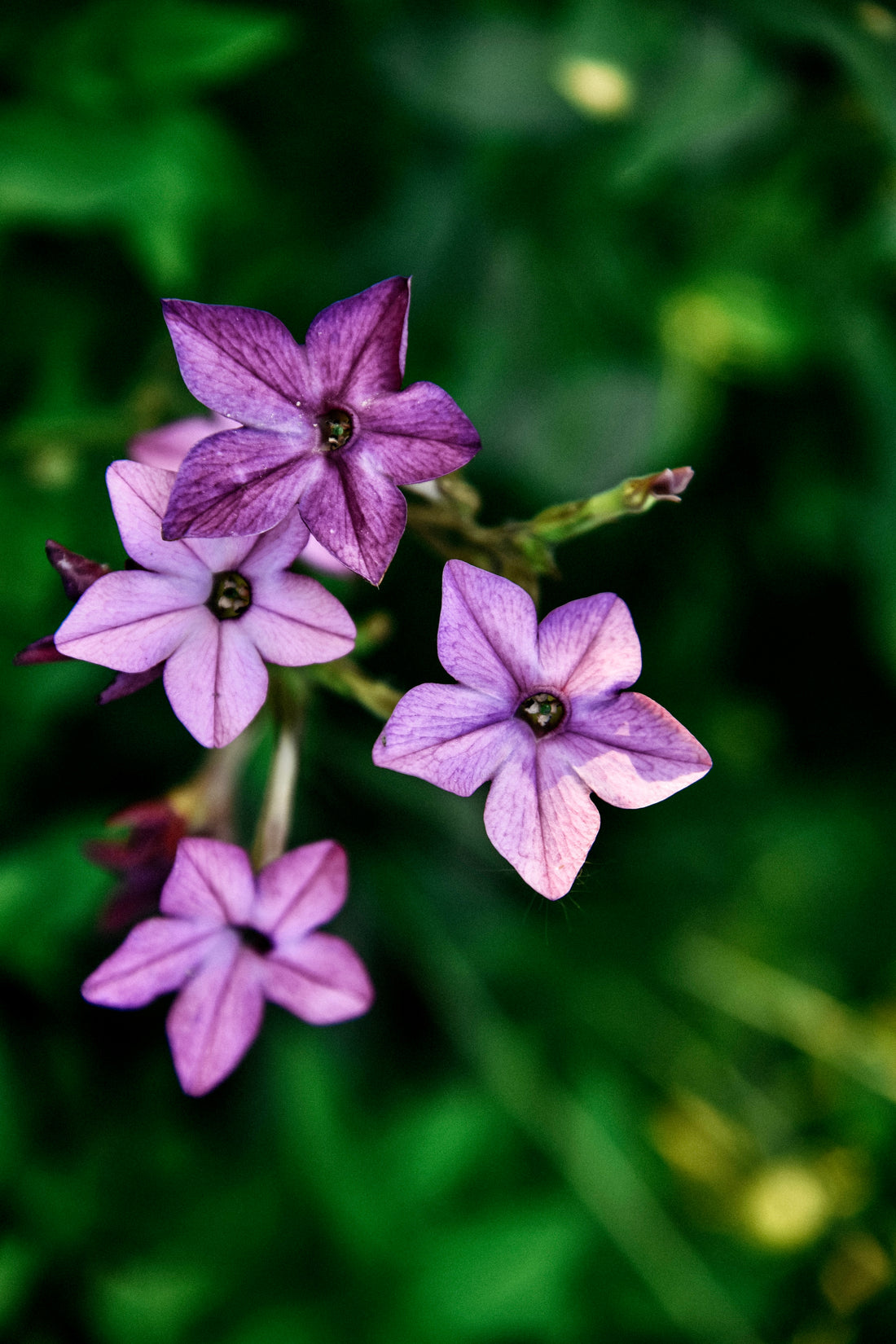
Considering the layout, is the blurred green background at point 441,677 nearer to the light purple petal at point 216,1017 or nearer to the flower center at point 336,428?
the light purple petal at point 216,1017

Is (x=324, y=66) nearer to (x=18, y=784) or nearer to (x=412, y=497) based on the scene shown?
(x=412, y=497)

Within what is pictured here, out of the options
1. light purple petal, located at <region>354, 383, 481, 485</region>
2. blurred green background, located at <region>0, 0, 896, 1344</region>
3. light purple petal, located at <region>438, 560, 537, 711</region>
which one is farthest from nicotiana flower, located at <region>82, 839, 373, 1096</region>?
blurred green background, located at <region>0, 0, 896, 1344</region>

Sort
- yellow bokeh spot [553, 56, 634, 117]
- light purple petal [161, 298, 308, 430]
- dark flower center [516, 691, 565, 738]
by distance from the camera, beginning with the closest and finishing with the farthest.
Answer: light purple petal [161, 298, 308, 430] → dark flower center [516, 691, 565, 738] → yellow bokeh spot [553, 56, 634, 117]


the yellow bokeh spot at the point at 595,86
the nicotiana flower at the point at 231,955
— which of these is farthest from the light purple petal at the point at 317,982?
the yellow bokeh spot at the point at 595,86

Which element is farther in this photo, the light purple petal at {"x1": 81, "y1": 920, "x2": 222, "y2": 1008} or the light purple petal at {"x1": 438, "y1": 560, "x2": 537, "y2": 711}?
the light purple petal at {"x1": 81, "y1": 920, "x2": 222, "y2": 1008}

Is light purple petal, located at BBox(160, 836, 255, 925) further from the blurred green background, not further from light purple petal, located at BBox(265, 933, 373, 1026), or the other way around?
the blurred green background

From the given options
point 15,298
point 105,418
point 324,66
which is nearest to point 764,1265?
point 105,418

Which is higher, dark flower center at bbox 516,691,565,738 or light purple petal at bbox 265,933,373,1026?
dark flower center at bbox 516,691,565,738

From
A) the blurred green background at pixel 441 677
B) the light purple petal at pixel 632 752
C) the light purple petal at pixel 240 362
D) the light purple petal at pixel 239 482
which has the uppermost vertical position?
the light purple petal at pixel 240 362
